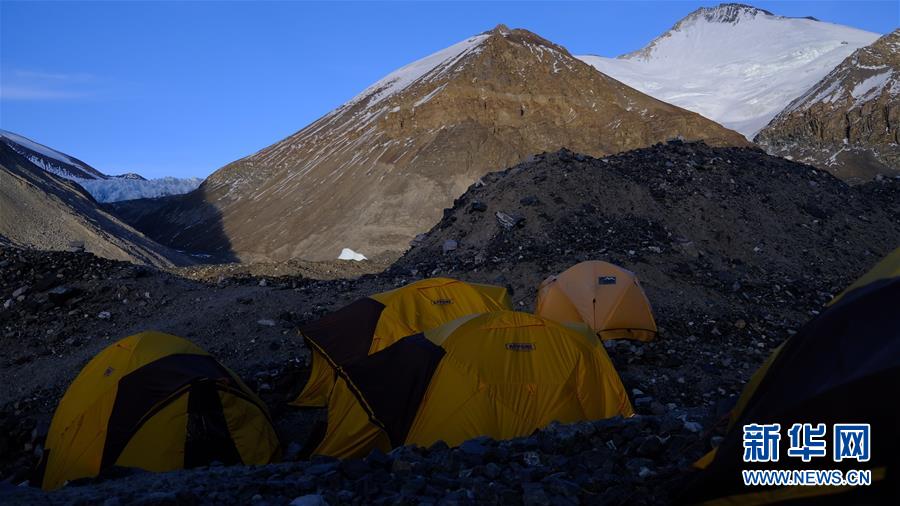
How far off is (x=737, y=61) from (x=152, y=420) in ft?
406

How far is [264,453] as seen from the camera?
27.0 ft

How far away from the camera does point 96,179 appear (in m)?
128

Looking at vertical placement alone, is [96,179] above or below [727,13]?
below

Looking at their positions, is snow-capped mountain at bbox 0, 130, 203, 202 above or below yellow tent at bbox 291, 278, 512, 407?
above

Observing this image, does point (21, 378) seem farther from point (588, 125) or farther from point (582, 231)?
point (588, 125)

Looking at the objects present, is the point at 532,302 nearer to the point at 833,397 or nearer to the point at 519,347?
the point at 519,347

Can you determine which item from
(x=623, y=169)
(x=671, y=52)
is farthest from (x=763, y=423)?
(x=671, y=52)

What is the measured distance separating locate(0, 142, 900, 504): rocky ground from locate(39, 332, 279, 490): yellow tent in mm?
692

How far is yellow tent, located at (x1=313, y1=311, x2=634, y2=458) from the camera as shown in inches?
293

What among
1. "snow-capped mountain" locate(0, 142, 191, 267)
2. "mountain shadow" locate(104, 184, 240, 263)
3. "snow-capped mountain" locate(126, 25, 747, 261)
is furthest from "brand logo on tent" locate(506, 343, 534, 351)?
"mountain shadow" locate(104, 184, 240, 263)

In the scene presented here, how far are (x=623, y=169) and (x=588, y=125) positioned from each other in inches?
1574

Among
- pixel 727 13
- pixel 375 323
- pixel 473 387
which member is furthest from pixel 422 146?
pixel 727 13

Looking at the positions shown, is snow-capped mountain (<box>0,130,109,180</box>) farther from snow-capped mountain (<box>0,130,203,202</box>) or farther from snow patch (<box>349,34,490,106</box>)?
snow patch (<box>349,34,490,106</box>)

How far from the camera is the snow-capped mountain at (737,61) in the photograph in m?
93.6
